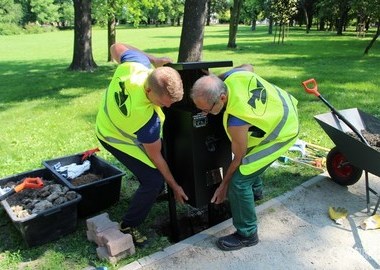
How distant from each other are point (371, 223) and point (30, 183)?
10.3 feet

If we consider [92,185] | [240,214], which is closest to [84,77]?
[92,185]

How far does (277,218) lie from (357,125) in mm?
1570

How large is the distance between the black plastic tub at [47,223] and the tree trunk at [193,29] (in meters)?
4.96

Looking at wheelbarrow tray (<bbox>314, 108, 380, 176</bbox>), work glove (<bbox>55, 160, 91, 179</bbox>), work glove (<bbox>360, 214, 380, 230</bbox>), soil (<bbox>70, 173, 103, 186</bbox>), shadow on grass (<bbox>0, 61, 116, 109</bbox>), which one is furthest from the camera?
shadow on grass (<bbox>0, 61, 116, 109</bbox>)

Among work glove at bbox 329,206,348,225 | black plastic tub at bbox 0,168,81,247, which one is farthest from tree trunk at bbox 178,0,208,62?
black plastic tub at bbox 0,168,81,247

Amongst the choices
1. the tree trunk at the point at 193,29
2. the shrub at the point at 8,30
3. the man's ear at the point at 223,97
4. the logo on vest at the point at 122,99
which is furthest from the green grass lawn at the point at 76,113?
the shrub at the point at 8,30

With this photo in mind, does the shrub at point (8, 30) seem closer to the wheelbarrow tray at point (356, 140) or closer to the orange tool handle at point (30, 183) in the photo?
the orange tool handle at point (30, 183)

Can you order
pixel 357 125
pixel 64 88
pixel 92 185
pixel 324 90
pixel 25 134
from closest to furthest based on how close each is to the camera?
pixel 92 185
pixel 357 125
pixel 25 134
pixel 324 90
pixel 64 88

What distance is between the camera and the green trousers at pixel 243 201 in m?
3.01

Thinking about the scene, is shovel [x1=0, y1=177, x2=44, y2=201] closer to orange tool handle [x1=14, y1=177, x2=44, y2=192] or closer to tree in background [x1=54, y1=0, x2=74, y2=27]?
orange tool handle [x1=14, y1=177, x2=44, y2=192]

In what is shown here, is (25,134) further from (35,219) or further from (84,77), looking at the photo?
(84,77)

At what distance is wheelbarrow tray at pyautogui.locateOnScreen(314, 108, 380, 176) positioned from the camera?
3.35 m

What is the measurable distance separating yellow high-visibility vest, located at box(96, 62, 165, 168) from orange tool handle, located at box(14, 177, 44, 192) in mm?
863

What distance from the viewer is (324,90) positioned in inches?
352
